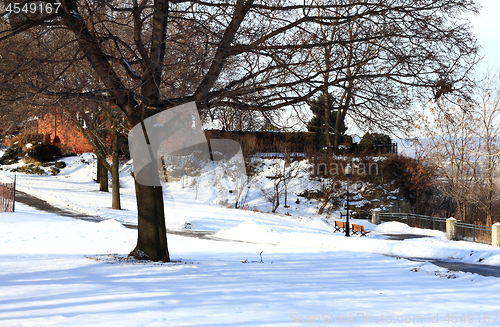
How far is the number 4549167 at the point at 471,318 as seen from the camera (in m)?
4.71

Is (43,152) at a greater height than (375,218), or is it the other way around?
(43,152)

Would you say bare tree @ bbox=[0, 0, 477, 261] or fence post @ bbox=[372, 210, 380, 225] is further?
fence post @ bbox=[372, 210, 380, 225]

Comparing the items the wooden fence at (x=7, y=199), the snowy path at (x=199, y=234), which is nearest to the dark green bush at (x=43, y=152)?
the snowy path at (x=199, y=234)

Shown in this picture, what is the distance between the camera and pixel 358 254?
1109 cm

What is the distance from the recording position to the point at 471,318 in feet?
15.8

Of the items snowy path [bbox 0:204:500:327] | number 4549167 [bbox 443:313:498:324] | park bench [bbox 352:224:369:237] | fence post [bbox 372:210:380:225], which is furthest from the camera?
fence post [bbox 372:210:380:225]

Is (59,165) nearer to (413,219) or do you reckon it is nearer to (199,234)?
(199,234)

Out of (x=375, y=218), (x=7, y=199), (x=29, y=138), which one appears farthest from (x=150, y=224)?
(x=29, y=138)

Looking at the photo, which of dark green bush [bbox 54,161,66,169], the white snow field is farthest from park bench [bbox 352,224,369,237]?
dark green bush [bbox 54,161,66,169]

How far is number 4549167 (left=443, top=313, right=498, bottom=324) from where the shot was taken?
15.4 ft

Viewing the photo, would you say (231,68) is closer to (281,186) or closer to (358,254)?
(358,254)

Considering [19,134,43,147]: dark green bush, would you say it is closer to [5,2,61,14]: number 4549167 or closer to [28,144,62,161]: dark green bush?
[28,144,62,161]: dark green bush

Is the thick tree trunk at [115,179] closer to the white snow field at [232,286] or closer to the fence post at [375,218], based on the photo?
the white snow field at [232,286]

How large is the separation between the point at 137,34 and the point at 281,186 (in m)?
29.4
